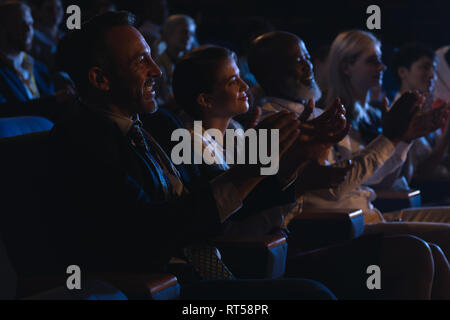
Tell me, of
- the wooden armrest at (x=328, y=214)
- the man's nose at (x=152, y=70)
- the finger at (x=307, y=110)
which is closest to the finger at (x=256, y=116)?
the wooden armrest at (x=328, y=214)

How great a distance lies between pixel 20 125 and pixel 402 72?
8.59 feet

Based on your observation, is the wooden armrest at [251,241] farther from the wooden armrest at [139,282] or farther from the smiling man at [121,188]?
the wooden armrest at [139,282]

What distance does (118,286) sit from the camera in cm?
127

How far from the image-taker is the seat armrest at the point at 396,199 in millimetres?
2813

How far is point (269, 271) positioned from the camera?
69.1 inches

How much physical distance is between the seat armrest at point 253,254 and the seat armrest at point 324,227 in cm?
37

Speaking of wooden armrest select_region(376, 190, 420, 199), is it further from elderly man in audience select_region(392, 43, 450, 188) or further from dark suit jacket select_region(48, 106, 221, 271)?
dark suit jacket select_region(48, 106, 221, 271)

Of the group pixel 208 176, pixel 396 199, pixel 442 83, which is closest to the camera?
pixel 208 176

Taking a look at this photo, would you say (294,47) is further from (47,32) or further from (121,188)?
(47,32)

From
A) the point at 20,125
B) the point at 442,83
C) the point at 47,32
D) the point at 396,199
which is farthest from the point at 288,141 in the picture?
the point at 47,32

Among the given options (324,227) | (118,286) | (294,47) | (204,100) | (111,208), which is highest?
(294,47)
